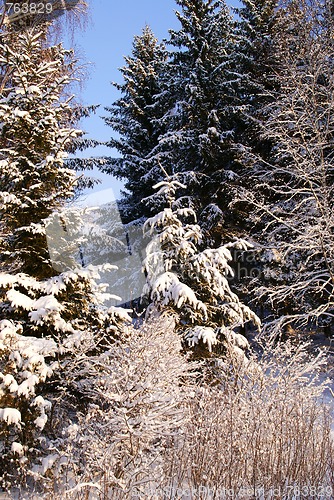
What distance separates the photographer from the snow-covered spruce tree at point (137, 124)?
17172 millimetres

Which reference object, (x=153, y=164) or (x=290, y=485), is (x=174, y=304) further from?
(x=153, y=164)

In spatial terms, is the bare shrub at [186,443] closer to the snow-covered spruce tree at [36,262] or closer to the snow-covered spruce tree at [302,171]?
the snow-covered spruce tree at [36,262]

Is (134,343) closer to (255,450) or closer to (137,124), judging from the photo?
(255,450)

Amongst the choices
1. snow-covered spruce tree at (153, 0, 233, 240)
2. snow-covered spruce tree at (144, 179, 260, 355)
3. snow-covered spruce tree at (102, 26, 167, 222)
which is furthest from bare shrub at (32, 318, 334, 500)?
snow-covered spruce tree at (102, 26, 167, 222)

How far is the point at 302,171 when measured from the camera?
35.2 feet

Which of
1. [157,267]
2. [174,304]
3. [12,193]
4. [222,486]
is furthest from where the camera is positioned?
[157,267]

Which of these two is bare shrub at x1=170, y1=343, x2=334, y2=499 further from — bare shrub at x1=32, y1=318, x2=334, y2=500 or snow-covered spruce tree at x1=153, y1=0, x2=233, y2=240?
snow-covered spruce tree at x1=153, y1=0, x2=233, y2=240

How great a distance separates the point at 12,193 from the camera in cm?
652

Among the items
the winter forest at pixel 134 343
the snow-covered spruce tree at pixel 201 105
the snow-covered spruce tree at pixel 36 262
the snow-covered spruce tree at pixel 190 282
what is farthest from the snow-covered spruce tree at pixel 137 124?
the snow-covered spruce tree at pixel 36 262

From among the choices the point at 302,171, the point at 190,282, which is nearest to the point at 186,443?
the point at 190,282

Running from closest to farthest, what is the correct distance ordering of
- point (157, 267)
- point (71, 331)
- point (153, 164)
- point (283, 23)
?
point (71, 331) → point (157, 267) → point (283, 23) → point (153, 164)

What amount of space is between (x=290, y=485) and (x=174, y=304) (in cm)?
381

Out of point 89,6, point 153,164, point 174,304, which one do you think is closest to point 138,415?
point 174,304

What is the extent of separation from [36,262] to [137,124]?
475 inches
